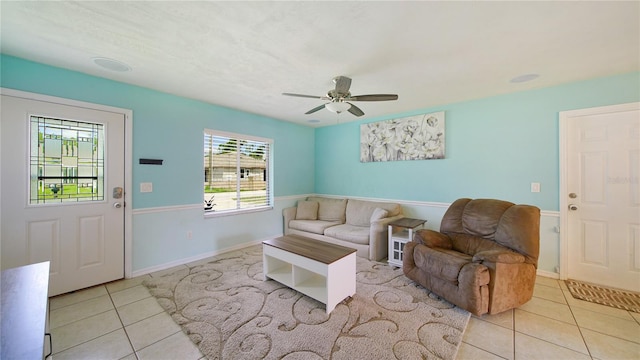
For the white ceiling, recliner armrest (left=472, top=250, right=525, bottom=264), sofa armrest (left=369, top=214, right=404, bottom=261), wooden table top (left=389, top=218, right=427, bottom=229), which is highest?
the white ceiling

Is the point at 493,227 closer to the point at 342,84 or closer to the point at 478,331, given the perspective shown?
the point at 478,331

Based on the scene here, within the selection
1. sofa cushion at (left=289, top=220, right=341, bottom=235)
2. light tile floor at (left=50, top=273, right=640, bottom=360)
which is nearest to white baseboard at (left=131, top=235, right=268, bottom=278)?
light tile floor at (left=50, top=273, right=640, bottom=360)

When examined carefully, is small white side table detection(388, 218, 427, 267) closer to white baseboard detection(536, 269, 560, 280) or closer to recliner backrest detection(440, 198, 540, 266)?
recliner backrest detection(440, 198, 540, 266)

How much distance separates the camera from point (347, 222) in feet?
14.7

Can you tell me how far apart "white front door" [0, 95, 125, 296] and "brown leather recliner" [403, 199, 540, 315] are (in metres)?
3.69

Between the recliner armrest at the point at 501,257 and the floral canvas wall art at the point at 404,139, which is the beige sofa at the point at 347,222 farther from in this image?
the recliner armrest at the point at 501,257

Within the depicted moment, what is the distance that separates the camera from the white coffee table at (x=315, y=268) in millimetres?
2268

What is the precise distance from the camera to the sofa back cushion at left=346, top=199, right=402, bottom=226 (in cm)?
407

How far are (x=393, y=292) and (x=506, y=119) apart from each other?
2840 mm

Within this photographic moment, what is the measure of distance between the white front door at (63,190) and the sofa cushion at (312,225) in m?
2.62

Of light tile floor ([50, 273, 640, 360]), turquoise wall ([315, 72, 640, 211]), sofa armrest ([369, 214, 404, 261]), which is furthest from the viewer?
sofa armrest ([369, 214, 404, 261])

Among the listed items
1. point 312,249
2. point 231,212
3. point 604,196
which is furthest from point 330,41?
point 604,196

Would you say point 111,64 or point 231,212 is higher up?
point 111,64

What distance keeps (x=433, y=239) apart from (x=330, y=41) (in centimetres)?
237
